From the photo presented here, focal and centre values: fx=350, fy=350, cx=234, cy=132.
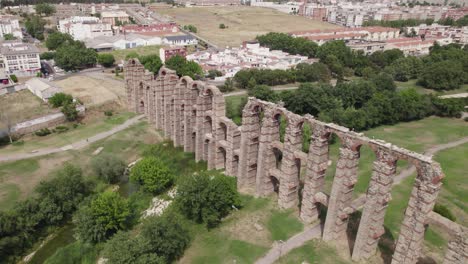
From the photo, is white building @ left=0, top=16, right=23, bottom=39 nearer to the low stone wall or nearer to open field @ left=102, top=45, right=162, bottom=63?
open field @ left=102, top=45, right=162, bottom=63

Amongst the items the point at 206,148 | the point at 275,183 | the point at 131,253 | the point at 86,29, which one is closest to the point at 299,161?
the point at 275,183

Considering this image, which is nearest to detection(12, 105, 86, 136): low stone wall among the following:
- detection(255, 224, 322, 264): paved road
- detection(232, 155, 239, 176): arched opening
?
detection(232, 155, 239, 176): arched opening

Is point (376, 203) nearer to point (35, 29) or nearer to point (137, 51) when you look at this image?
point (137, 51)

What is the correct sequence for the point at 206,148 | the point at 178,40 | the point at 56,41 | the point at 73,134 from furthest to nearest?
the point at 178,40 → the point at 56,41 → the point at 73,134 → the point at 206,148

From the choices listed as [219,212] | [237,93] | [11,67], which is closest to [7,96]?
[11,67]

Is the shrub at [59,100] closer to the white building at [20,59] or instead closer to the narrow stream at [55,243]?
the white building at [20,59]

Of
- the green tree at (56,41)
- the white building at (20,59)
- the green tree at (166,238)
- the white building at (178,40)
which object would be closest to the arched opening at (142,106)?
the green tree at (166,238)

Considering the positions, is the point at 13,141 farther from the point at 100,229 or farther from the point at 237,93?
the point at 237,93
